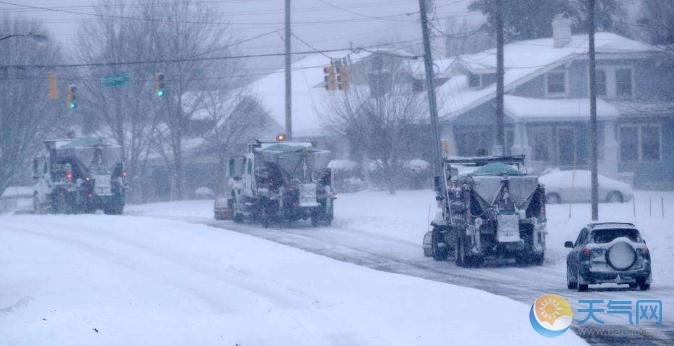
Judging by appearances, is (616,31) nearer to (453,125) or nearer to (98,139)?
(453,125)

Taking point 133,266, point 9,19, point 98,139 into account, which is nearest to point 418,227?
point 133,266

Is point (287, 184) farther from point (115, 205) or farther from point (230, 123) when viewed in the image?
point (230, 123)

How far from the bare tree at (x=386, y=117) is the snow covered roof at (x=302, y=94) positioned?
2.97 m

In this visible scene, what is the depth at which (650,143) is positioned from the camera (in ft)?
169

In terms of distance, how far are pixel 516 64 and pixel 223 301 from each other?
129 feet

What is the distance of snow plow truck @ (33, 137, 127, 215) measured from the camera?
41188mm

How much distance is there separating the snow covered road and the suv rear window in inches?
38.2

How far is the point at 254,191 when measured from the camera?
34438 mm

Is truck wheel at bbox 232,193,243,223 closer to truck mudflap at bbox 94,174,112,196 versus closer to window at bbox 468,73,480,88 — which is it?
truck mudflap at bbox 94,174,112,196

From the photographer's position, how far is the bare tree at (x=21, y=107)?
171 ft

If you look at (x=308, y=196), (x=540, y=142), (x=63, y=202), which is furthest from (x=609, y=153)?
(x=63, y=202)

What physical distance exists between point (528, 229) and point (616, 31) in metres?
47.1


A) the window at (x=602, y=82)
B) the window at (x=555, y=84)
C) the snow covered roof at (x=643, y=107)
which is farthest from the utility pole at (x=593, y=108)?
the window at (x=602, y=82)

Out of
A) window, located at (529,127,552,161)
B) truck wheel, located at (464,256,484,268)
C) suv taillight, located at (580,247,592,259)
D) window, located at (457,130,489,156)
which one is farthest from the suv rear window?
window, located at (457,130,489,156)
